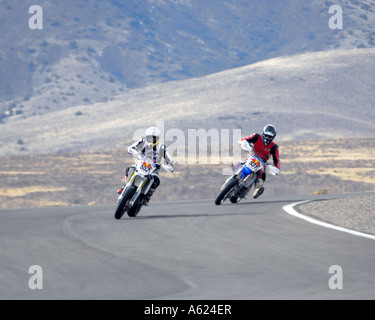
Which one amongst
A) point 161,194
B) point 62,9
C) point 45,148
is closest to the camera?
point 161,194

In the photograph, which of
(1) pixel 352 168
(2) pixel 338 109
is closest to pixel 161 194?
(1) pixel 352 168

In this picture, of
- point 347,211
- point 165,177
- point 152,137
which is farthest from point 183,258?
point 165,177

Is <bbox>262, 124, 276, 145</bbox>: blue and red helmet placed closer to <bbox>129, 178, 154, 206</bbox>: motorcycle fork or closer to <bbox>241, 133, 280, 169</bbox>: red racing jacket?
<bbox>241, 133, 280, 169</bbox>: red racing jacket

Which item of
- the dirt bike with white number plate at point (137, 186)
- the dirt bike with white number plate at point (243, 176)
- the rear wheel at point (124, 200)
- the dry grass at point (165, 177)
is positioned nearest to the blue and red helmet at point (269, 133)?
the dirt bike with white number plate at point (243, 176)

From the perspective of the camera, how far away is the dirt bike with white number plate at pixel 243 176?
19.6m

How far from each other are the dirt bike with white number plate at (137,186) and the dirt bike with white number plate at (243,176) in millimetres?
3352

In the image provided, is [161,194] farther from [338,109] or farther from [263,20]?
[263,20]

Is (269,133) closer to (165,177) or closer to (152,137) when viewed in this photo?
(152,137)

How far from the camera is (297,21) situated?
16050 centimetres

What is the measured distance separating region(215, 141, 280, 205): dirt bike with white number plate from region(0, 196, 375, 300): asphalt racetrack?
2822 mm

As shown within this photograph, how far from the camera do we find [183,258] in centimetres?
1078

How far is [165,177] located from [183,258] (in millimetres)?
36677

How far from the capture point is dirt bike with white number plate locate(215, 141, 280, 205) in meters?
19.6
